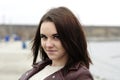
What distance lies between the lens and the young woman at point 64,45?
88.5 inches

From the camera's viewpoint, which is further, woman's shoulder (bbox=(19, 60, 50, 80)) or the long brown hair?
woman's shoulder (bbox=(19, 60, 50, 80))

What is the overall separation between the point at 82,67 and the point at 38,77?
305mm

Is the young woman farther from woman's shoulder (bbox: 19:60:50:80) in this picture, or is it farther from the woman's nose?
woman's shoulder (bbox: 19:60:50:80)

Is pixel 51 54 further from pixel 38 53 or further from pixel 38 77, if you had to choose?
pixel 38 53

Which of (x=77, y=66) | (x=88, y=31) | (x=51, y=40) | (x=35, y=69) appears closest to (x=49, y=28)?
(x=51, y=40)

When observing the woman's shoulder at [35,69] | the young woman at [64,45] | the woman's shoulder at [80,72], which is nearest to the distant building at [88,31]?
the woman's shoulder at [35,69]

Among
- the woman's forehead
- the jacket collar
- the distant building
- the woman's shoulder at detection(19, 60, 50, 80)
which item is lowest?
the distant building

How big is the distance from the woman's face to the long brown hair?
25mm

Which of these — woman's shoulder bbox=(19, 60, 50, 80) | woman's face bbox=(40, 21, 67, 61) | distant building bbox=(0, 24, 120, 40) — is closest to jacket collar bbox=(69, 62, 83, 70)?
woman's face bbox=(40, 21, 67, 61)

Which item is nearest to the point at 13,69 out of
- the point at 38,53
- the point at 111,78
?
the point at 111,78

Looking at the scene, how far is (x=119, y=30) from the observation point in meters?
81.4

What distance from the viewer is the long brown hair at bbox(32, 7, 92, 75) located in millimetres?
2258

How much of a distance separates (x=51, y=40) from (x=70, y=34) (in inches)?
4.5

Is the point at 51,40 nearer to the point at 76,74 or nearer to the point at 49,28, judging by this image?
the point at 49,28
